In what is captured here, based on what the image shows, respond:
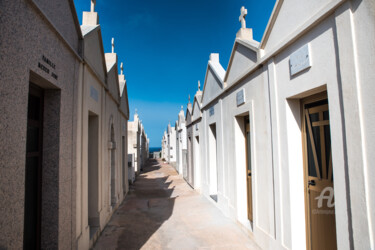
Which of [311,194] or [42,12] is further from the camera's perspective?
[311,194]

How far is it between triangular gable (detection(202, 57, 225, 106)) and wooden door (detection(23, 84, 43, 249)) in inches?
184

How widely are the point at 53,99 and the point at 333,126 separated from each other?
354 centimetres

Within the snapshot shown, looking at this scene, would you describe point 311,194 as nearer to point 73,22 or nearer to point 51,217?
point 51,217

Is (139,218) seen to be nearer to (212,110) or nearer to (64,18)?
(212,110)

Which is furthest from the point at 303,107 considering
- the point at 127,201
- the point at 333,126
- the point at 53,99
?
the point at 127,201

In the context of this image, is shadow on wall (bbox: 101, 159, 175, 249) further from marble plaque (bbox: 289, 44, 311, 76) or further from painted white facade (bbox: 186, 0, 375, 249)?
marble plaque (bbox: 289, 44, 311, 76)

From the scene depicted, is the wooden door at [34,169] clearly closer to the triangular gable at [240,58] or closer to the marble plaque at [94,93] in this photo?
the marble plaque at [94,93]

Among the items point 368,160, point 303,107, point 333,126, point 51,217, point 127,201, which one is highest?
point 303,107

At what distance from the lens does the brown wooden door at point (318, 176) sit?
301cm

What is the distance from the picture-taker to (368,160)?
7.11 ft

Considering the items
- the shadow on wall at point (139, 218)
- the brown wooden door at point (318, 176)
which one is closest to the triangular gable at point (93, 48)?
the shadow on wall at point (139, 218)

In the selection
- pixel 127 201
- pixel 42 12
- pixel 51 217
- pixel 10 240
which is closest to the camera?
pixel 10 240

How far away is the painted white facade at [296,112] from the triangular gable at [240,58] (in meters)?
0.02

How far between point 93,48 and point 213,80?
4.08 m
